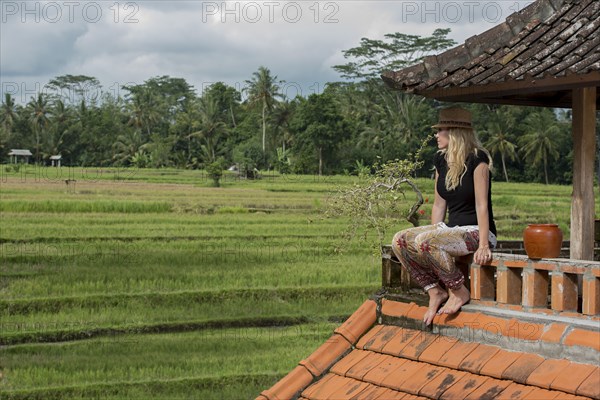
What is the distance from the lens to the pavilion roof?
3283 millimetres

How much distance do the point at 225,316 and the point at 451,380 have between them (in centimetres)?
821

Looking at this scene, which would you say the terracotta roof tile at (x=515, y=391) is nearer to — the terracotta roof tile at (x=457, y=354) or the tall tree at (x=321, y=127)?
the terracotta roof tile at (x=457, y=354)

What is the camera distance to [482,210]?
11.3 feet

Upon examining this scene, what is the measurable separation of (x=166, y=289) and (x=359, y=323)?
8.97 meters

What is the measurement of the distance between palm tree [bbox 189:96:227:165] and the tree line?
0.05 metres

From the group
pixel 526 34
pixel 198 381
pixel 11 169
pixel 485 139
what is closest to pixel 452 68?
pixel 526 34

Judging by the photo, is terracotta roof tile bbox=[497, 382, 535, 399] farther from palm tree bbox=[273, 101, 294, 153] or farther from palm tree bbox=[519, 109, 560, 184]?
palm tree bbox=[273, 101, 294, 153]

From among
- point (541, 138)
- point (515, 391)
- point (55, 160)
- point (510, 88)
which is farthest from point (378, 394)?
point (55, 160)

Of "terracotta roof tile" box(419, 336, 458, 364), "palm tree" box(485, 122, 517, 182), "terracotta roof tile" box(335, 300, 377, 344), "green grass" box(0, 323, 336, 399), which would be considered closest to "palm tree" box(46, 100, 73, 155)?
"palm tree" box(485, 122, 517, 182)

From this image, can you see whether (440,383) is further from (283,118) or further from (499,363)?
(283,118)

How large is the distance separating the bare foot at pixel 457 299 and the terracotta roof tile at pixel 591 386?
0.68 metres

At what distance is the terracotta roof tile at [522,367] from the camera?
3.18 metres

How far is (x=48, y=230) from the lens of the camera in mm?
17047

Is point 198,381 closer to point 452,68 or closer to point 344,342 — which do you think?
point 344,342
